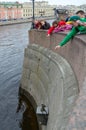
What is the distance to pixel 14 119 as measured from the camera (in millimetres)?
10398

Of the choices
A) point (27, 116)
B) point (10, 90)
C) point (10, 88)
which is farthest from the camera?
point (10, 88)

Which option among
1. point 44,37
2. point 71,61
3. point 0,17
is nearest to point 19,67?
point 44,37

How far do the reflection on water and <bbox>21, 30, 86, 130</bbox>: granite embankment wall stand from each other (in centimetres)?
25

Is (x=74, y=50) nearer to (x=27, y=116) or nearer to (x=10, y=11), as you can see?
(x=27, y=116)

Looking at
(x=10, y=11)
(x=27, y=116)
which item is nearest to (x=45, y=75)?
(x=27, y=116)

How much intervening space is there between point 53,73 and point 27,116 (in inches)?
99.0

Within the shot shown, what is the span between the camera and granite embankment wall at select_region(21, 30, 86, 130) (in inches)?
223

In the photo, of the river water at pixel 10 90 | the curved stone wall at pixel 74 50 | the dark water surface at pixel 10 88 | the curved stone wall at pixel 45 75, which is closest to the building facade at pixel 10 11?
the dark water surface at pixel 10 88

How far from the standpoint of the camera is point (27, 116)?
10562 millimetres

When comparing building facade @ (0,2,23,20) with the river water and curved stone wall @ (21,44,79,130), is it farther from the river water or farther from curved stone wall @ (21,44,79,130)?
curved stone wall @ (21,44,79,130)

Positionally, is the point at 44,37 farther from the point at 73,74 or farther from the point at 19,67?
the point at 19,67

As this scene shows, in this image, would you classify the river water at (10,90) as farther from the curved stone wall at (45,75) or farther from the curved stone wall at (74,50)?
the curved stone wall at (74,50)

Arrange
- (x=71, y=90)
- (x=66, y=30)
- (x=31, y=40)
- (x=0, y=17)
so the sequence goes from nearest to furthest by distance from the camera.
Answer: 1. (x=71, y=90)
2. (x=66, y=30)
3. (x=31, y=40)
4. (x=0, y=17)

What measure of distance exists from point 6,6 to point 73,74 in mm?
82794
